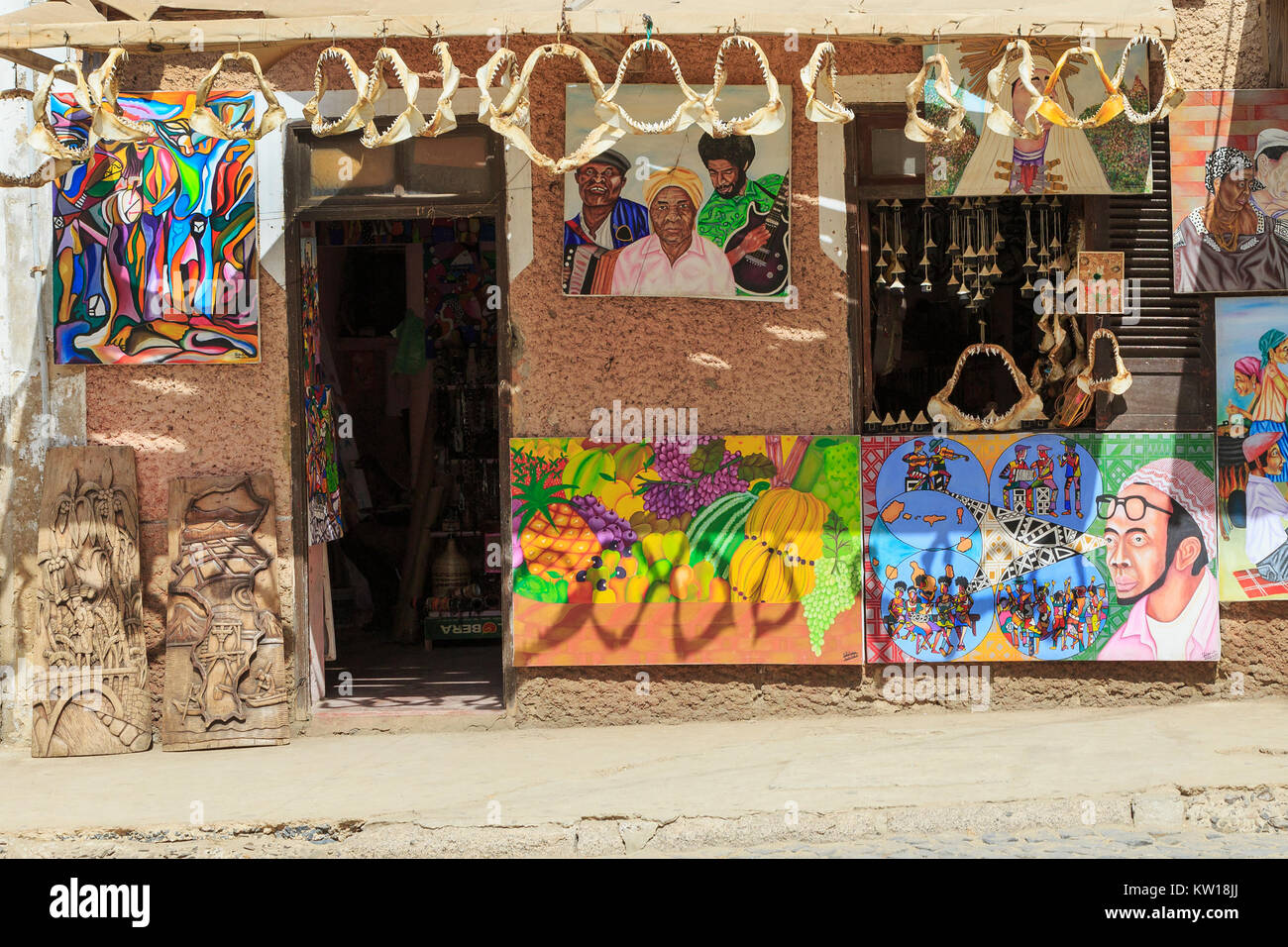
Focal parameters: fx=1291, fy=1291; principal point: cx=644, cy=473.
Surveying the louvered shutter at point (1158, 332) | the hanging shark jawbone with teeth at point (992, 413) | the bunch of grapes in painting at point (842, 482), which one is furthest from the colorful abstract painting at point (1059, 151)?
the bunch of grapes in painting at point (842, 482)

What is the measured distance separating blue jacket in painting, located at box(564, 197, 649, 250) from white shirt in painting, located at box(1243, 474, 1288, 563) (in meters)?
3.58

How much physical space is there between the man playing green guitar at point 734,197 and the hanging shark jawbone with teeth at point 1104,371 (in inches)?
72.2

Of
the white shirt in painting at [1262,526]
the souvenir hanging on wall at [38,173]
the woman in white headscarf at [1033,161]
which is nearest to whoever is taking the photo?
the souvenir hanging on wall at [38,173]

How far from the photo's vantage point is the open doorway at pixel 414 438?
9.23 metres

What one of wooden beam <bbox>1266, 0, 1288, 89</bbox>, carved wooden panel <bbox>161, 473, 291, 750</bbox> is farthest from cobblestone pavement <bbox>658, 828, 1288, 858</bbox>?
wooden beam <bbox>1266, 0, 1288, 89</bbox>

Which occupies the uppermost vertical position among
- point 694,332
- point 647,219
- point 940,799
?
point 647,219

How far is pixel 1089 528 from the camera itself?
6949 mm

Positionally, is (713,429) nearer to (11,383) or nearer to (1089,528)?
(1089,528)

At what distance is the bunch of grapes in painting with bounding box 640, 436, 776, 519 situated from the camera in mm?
6934

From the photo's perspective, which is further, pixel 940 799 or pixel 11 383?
pixel 11 383

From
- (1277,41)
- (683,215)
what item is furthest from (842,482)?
(1277,41)

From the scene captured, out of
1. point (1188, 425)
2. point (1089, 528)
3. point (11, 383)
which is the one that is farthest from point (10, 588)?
point (1188, 425)

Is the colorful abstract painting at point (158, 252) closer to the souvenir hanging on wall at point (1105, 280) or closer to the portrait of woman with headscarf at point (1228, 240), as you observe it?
the souvenir hanging on wall at point (1105, 280)

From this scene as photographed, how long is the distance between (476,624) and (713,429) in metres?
3.11
